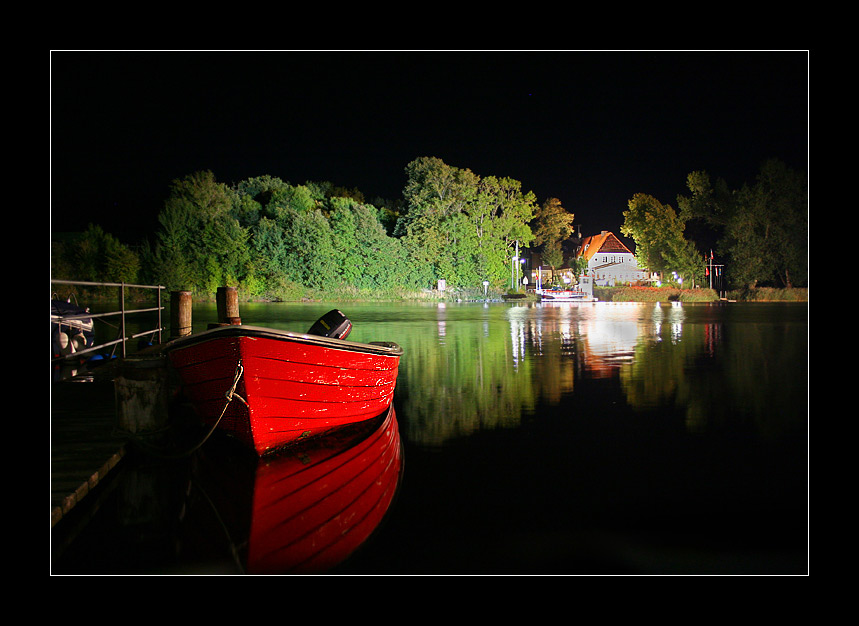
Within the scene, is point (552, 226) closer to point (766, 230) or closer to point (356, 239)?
point (766, 230)

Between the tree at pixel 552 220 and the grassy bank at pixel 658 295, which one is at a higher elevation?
the tree at pixel 552 220

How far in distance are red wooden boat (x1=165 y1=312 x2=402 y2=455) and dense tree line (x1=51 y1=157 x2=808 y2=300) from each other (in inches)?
1466

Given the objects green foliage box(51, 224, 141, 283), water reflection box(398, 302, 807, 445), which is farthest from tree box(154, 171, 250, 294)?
water reflection box(398, 302, 807, 445)

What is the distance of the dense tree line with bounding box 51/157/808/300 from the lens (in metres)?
40.6

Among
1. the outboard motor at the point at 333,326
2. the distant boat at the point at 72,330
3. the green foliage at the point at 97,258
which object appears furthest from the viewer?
the green foliage at the point at 97,258

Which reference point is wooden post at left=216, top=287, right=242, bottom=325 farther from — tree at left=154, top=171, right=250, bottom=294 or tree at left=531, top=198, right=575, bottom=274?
tree at left=531, top=198, right=575, bottom=274

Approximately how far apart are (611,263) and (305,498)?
5931 cm

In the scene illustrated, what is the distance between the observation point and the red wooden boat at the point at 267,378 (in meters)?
4.79

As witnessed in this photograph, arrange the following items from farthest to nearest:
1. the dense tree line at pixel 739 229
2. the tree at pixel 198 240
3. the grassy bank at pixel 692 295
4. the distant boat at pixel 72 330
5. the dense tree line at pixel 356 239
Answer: the dense tree line at pixel 739 229, the grassy bank at pixel 692 295, the dense tree line at pixel 356 239, the tree at pixel 198 240, the distant boat at pixel 72 330

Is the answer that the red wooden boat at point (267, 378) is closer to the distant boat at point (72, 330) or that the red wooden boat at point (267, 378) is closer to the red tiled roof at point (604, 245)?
the distant boat at point (72, 330)

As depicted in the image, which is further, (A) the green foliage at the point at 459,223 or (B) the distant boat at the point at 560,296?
(B) the distant boat at the point at 560,296

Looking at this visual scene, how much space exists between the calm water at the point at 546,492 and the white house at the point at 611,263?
173 ft

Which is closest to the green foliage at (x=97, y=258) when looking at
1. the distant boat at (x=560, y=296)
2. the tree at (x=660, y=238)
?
the distant boat at (x=560, y=296)

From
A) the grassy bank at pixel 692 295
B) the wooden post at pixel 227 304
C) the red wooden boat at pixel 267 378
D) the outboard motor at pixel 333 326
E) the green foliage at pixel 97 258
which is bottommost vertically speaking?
the red wooden boat at pixel 267 378
